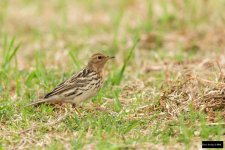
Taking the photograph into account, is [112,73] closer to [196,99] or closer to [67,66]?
[67,66]

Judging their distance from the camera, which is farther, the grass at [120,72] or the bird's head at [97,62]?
the bird's head at [97,62]

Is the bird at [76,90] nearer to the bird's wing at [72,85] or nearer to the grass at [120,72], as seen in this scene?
the bird's wing at [72,85]

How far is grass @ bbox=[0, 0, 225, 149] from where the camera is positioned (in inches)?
351

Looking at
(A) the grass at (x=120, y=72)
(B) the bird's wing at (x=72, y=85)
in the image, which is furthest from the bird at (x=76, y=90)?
(A) the grass at (x=120, y=72)

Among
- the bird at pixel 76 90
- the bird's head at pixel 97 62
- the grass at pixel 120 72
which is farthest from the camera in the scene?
the bird's head at pixel 97 62

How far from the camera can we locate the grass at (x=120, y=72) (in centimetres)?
891

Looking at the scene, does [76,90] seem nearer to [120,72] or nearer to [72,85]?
[72,85]

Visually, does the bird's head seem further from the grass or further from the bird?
the grass

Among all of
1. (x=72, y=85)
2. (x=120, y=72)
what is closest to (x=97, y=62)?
(x=72, y=85)

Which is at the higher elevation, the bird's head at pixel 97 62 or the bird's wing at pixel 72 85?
the bird's head at pixel 97 62

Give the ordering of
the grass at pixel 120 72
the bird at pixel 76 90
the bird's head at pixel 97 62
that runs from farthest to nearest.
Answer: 1. the bird's head at pixel 97 62
2. the bird at pixel 76 90
3. the grass at pixel 120 72

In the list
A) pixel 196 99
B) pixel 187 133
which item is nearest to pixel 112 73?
pixel 196 99

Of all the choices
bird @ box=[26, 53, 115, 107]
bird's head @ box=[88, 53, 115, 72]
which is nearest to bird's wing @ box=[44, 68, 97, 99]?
bird @ box=[26, 53, 115, 107]

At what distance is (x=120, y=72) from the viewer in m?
11.8
